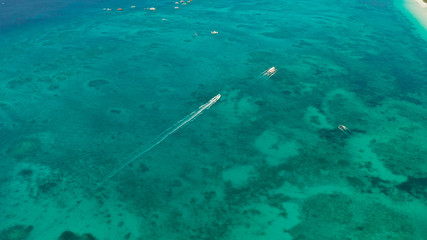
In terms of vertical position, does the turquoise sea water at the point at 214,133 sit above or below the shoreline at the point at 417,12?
below

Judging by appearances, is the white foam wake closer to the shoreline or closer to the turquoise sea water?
the turquoise sea water

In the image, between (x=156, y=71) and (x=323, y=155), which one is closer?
(x=323, y=155)

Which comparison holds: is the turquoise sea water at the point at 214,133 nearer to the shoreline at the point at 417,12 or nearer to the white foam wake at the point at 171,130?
the white foam wake at the point at 171,130

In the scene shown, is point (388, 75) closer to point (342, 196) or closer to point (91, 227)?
point (342, 196)

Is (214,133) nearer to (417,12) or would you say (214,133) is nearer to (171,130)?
(171,130)

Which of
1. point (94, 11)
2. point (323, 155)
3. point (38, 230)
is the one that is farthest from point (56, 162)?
point (94, 11)

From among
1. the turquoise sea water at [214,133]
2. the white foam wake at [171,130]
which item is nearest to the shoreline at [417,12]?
the turquoise sea water at [214,133]

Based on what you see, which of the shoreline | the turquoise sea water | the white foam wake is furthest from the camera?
the shoreline

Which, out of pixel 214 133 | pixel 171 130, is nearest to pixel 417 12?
pixel 214 133

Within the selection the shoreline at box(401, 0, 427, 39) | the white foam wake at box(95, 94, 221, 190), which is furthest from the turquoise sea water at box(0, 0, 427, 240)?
the shoreline at box(401, 0, 427, 39)
